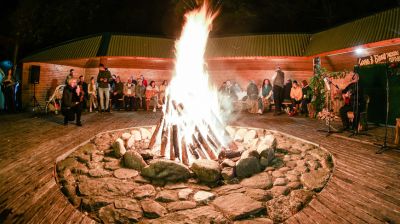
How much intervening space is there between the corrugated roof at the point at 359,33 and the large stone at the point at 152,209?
10254 millimetres

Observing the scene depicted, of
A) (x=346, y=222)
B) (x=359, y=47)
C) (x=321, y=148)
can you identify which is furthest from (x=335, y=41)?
(x=346, y=222)

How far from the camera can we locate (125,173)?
522cm

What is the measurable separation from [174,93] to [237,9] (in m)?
13.6

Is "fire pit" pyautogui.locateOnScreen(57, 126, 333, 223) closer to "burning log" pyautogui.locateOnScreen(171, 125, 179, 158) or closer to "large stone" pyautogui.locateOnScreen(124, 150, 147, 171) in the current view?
"large stone" pyautogui.locateOnScreen(124, 150, 147, 171)

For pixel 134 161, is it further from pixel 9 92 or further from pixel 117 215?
pixel 9 92

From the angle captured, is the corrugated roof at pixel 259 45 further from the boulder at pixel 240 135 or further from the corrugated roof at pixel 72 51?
the boulder at pixel 240 135

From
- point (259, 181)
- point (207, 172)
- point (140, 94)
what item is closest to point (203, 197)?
point (207, 172)

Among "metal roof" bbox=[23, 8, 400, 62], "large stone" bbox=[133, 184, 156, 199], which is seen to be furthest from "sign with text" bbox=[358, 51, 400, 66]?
"large stone" bbox=[133, 184, 156, 199]

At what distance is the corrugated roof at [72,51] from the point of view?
579 inches

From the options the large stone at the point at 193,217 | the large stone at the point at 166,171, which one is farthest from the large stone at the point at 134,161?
the large stone at the point at 193,217

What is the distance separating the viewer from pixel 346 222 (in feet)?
10.4

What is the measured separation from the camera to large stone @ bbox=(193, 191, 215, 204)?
4148 mm

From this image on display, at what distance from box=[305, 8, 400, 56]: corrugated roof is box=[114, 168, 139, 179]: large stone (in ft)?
33.3

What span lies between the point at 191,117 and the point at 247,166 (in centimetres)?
222
